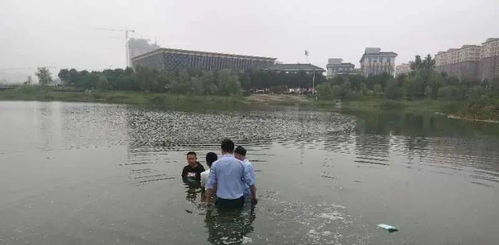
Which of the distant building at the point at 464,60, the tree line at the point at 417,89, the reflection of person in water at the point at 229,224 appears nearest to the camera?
the reflection of person in water at the point at 229,224

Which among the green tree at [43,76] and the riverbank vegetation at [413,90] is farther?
the green tree at [43,76]

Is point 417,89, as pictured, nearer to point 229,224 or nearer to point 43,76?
point 229,224

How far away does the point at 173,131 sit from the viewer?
1377 inches

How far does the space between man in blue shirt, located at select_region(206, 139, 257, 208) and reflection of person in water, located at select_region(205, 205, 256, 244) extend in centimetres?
26

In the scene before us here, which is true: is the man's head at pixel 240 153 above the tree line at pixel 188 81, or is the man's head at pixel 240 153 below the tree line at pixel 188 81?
below

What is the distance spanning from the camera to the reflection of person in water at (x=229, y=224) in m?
10.3

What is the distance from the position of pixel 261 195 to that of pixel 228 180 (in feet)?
10.2

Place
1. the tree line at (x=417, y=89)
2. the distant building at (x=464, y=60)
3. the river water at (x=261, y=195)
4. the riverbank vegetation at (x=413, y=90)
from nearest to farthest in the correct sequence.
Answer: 1. the river water at (x=261, y=195)
2. the riverbank vegetation at (x=413, y=90)
3. the tree line at (x=417, y=89)
4. the distant building at (x=464, y=60)

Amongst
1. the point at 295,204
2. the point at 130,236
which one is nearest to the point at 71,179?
the point at 130,236

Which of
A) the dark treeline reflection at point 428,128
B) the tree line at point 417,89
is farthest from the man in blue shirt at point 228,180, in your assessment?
the tree line at point 417,89

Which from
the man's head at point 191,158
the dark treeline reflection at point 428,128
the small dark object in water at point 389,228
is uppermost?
the man's head at point 191,158

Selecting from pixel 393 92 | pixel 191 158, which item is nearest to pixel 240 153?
pixel 191 158

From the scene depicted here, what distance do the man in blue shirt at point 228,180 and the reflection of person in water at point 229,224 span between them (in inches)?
10.2

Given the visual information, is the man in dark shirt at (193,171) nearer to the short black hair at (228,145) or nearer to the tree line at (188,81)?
the short black hair at (228,145)
